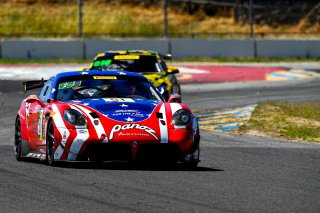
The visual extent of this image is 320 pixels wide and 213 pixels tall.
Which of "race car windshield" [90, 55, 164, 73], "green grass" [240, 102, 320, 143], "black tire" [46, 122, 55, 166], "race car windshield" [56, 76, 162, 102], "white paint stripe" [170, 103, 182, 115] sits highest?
"race car windshield" [56, 76, 162, 102]

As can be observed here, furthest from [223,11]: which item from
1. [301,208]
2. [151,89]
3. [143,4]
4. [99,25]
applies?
[301,208]

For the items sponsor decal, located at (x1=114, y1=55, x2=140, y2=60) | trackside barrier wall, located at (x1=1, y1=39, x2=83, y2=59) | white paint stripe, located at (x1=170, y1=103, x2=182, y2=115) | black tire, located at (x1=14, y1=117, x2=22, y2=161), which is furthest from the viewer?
trackside barrier wall, located at (x1=1, y1=39, x2=83, y2=59)

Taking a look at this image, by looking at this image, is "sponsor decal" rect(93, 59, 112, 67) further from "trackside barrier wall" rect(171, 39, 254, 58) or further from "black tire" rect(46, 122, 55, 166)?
"trackside barrier wall" rect(171, 39, 254, 58)

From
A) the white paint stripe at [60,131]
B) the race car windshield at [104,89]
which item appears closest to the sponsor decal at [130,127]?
the white paint stripe at [60,131]

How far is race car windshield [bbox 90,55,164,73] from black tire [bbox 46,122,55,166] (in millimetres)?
9305

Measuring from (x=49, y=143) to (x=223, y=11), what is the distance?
115ft

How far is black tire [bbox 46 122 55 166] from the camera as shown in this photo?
10.3 metres

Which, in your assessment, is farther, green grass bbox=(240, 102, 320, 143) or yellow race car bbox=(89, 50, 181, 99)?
yellow race car bbox=(89, 50, 181, 99)

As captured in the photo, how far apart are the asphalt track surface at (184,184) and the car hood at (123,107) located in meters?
0.52

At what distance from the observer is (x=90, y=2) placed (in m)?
45.1

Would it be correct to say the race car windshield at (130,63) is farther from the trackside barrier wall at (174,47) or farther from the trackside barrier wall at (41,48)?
the trackside barrier wall at (174,47)

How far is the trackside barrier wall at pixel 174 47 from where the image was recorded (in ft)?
108

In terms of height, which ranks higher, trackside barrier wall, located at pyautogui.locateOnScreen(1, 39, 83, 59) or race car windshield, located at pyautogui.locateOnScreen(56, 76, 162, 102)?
race car windshield, located at pyautogui.locateOnScreen(56, 76, 162, 102)

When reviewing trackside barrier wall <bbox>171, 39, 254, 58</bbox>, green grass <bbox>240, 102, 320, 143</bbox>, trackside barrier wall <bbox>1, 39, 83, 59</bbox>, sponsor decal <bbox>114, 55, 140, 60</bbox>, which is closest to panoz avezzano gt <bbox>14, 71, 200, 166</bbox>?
green grass <bbox>240, 102, 320, 143</bbox>
